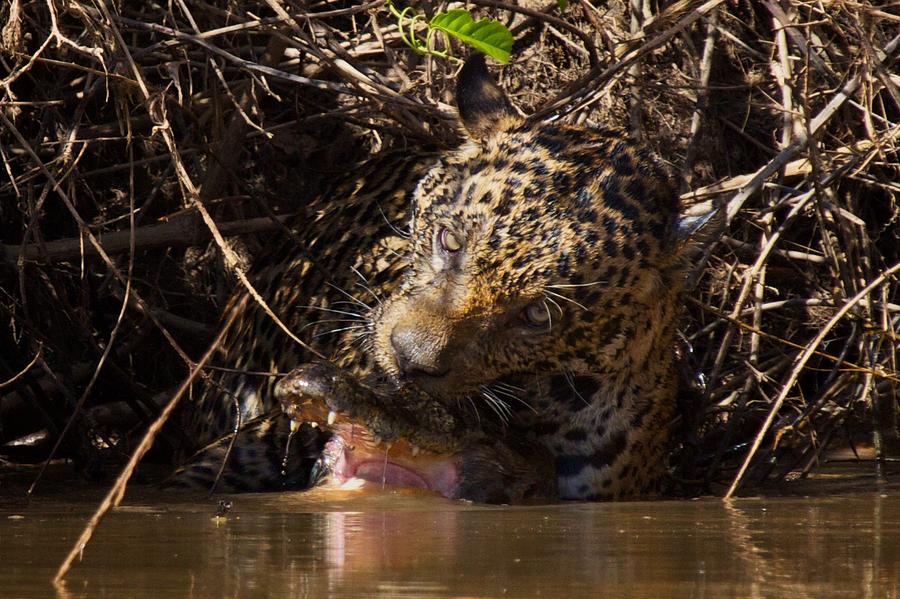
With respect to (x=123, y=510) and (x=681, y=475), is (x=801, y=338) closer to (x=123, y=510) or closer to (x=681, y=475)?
(x=681, y=475)

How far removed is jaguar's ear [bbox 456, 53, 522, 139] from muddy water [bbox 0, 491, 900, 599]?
1.49 metres

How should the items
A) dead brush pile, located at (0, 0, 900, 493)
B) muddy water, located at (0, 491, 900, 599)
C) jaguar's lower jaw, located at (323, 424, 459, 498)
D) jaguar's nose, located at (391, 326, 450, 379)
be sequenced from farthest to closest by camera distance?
1. dead brush pile, located at (0, 0, 900, 493)
2. jaguar's lower jaw, located at (323, 424, 459, 498)
3. jaguar's nose, located at (391, 326, 450, 379)
4. muddy water, located at (0, 491, 900, 599)

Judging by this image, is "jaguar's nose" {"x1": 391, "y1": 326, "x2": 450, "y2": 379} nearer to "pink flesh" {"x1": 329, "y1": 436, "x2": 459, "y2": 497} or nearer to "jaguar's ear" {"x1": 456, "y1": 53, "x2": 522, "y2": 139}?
"pink flesh" {"x1": 329, "y1": 436, "x2": 459, "y2": 497}

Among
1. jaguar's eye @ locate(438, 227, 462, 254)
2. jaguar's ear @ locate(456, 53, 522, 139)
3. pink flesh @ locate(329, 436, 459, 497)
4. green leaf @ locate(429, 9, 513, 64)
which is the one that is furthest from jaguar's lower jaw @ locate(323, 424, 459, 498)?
green leaf @ locate(429, 9, 513, 64)

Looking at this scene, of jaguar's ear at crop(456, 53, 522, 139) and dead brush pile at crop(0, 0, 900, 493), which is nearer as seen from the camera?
jaguar's ear at crop(456, 53, 522, 139)

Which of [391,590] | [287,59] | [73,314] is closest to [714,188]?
[287,59]

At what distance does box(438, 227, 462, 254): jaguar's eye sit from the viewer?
4637mm

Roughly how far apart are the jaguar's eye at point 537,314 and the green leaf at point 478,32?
0.86 meters

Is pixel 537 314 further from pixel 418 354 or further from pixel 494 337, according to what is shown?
pixel 418 354

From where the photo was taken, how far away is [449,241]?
183 inches

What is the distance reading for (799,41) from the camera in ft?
18.1

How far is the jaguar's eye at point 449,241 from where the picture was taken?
15.2ft

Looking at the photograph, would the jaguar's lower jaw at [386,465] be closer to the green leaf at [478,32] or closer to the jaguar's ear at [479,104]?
the jaguar's ear at [479,104]

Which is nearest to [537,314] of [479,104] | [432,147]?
[479,104]
